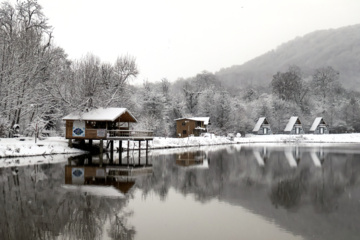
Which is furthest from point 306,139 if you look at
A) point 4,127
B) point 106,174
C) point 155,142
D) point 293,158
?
point 106,174

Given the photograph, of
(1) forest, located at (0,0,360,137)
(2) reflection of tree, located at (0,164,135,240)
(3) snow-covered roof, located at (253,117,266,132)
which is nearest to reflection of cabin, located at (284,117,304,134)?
(1) forest, located at (0,0,360,137)

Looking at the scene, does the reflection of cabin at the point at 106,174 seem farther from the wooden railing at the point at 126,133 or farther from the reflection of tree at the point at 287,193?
→ the wooden railing at the point at 126,133

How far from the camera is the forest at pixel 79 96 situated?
116 feet

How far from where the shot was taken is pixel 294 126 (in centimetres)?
8825

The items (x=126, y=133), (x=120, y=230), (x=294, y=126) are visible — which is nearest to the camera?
(x=120, y=230)

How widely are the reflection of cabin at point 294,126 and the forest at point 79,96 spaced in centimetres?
252

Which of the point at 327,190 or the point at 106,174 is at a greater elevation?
the point at 106,174

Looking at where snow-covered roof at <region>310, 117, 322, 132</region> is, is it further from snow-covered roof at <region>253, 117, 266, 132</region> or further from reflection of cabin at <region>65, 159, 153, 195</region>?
reflection of cabin at <region>65, 159, 153, 195</region>

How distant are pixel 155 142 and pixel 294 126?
171ft

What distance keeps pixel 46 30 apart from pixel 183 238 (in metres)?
38.3

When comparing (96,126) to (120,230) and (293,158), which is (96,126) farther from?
(120,230)

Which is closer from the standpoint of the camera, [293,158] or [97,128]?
[293,158]

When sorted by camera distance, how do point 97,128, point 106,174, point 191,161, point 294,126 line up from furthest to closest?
point 294,126 → point 97,128 → point 191,161 → point 106,174

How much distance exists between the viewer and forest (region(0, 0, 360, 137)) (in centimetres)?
3541
